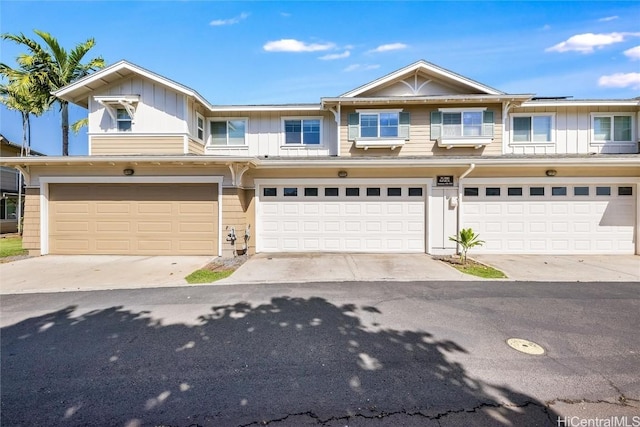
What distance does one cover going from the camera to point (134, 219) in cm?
924

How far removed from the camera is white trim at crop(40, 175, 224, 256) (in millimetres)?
9062

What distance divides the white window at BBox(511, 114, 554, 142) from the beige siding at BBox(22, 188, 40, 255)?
16.8m

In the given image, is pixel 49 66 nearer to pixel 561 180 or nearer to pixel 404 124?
pixel 404 124

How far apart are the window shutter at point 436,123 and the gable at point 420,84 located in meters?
1.09

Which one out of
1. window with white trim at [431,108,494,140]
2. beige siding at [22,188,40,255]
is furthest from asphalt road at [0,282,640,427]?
window with white trim at [431,108,494,140]

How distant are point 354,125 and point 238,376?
9845 millimetres

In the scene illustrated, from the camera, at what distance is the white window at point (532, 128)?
11.2 m

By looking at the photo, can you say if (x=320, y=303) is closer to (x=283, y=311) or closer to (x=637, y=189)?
(x=283, y=311)

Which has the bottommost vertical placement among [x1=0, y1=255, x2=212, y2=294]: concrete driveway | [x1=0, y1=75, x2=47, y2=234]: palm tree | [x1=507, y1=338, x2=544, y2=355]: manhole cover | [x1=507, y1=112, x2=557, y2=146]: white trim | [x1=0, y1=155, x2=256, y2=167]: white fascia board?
[x1=507, y1=338, x2=544, y2=355]: manhole cover

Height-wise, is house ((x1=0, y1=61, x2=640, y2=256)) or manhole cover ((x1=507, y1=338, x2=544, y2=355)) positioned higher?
house ((x1=0, y1=61, x2=640, y2=256))

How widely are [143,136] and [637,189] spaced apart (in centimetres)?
1688

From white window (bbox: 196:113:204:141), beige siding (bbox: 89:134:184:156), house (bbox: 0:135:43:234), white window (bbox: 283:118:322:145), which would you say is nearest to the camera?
beige siding (bbox: 89:134:184:156)

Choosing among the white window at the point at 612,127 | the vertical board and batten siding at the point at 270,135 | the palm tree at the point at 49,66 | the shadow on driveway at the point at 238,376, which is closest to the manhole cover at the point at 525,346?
the shadow on driveway at the point at 238,376

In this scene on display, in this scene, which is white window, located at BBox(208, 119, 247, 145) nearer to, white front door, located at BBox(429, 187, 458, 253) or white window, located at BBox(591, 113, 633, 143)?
white front door, located at BBox(429, 187, 458, 253)
